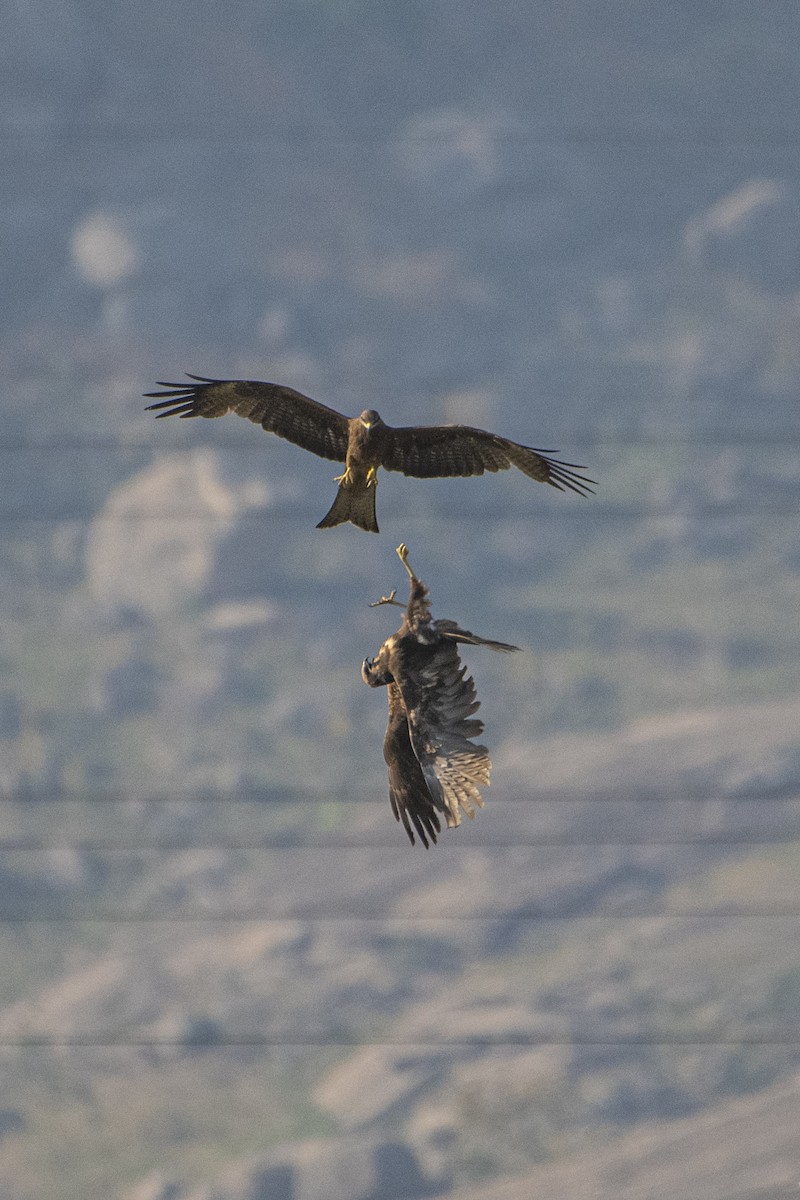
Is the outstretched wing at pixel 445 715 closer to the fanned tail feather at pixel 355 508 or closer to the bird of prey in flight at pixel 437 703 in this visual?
the bird of prey in flight at pixel 437 703

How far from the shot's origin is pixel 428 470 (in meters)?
16.5

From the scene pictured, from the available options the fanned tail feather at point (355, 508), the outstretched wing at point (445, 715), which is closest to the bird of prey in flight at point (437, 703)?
the outstretched wing at point (445, 715)

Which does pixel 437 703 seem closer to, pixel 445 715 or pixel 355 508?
pixel 445 715

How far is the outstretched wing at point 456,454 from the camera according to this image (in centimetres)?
1622

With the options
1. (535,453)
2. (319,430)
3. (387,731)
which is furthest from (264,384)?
(387,731)

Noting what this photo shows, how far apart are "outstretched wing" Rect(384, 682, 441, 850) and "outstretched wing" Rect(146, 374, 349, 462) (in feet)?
9.26

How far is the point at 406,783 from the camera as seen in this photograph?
49.8 ft

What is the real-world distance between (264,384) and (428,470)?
63.3 inches

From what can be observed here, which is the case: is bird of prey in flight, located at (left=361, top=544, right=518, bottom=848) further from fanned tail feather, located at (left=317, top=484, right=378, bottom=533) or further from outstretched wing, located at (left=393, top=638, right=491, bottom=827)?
fanned tail feather, located at (left=317, top=484, right=378, bottom=533)

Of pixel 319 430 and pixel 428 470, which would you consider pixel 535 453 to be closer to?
pixel 428 470

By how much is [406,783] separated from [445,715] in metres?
0.81

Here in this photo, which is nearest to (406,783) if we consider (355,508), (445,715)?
(445,715)

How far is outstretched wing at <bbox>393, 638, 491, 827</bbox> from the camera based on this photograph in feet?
48.0

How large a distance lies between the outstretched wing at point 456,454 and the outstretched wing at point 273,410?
618 millimetres
